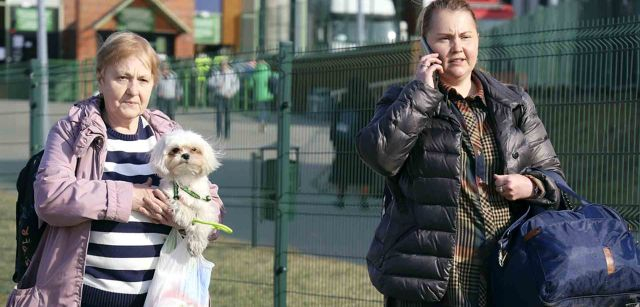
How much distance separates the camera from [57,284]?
376 cm

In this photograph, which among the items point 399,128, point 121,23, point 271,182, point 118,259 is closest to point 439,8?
point 399,128

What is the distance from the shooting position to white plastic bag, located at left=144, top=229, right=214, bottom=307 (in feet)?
12.4

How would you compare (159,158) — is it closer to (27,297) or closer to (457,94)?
(27,297)

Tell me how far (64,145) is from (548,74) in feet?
12.5

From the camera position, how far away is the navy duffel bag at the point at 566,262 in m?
3.47

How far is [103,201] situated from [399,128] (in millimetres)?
1082

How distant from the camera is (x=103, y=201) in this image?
12.1ft

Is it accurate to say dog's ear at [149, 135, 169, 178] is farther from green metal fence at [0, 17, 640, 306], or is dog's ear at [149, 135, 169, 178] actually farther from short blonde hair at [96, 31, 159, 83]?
green metal fence at [0, 17, 640, 306]

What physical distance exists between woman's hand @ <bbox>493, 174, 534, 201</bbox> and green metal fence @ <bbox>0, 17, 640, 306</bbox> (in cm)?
254

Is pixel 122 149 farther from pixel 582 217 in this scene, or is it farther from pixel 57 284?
pixel 582 217

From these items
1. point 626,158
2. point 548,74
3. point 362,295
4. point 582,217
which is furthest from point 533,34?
point 582,217

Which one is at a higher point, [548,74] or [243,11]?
[243,11]

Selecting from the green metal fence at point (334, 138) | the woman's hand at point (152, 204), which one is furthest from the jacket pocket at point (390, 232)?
the green metal fence at point (334, 138)

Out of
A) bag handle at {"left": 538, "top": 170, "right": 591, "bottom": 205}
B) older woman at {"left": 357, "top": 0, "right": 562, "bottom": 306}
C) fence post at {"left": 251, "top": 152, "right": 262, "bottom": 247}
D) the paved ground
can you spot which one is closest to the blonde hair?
older woman at {"left": 357, "top": 0, "right": 562, "bottom": 306}
